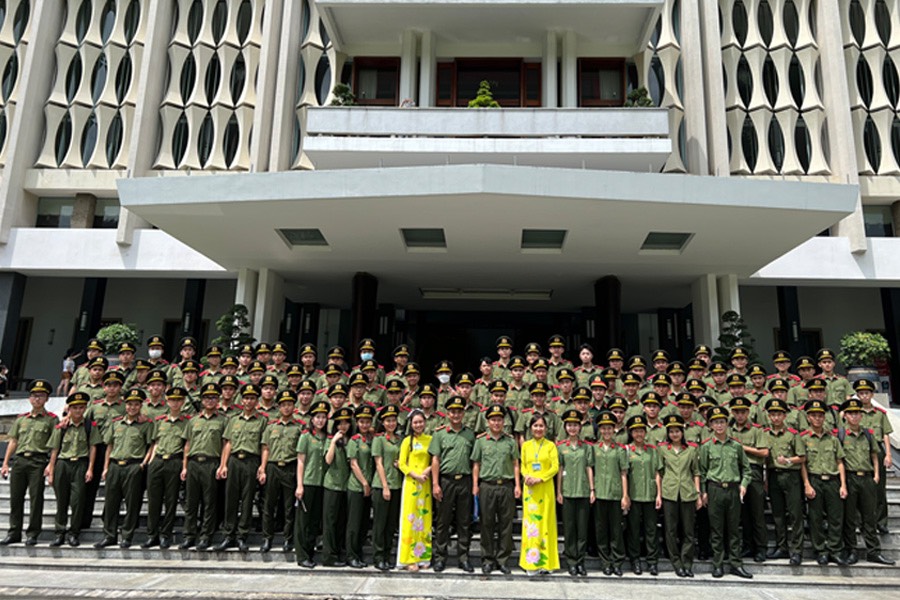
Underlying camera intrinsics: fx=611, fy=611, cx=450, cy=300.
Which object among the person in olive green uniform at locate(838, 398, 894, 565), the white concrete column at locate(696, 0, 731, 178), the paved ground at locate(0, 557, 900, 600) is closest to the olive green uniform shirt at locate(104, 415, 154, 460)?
the paved ground at locate(0, 557, 900, 600)

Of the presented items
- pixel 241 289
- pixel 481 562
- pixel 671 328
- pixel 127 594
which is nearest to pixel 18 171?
pixel 241 289

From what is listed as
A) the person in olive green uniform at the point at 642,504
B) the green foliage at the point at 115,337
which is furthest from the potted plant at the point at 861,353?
the green foliage at the point at 115,337

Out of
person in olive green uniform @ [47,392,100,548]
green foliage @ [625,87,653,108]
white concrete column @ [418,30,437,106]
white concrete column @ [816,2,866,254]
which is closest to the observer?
person in olive green uniform @ [47,392,100,548]

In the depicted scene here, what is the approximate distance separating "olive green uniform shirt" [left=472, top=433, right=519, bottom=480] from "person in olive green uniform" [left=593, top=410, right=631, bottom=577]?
2.97ft

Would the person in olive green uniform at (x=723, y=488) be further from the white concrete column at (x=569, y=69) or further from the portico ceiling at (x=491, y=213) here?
the white concrete column at (x=569, y=69)

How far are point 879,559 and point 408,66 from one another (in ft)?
46.0

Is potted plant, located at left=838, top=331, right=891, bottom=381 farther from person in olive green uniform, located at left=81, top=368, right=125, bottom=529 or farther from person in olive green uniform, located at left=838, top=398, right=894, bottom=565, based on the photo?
person in olive green uniform, located at left=81, top=368, right=125, bottom=529

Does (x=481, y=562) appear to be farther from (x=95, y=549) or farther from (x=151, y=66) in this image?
(x=151, y=66)

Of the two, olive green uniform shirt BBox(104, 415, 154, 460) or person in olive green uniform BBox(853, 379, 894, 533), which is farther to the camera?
olive green uniform shirt BBox(104, 415, 154, 460)

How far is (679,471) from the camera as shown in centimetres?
642

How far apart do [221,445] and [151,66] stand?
14573 mm

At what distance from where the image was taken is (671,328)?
57.3 ft

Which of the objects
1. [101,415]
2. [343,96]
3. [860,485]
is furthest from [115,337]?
[860,485]

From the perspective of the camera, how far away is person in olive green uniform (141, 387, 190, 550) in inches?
267
